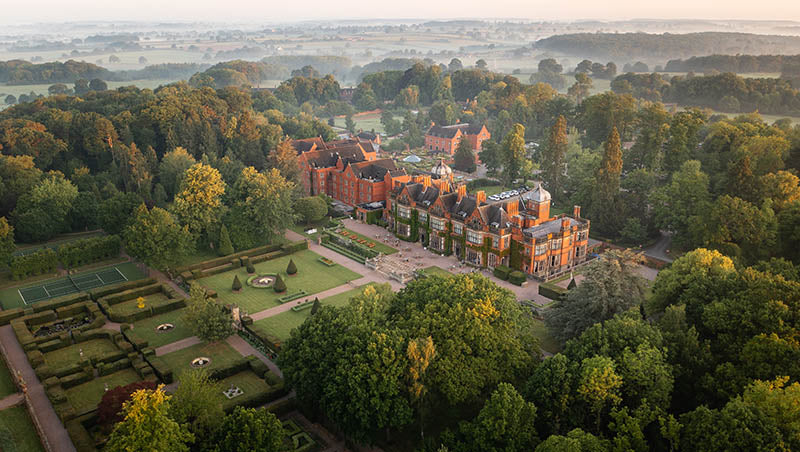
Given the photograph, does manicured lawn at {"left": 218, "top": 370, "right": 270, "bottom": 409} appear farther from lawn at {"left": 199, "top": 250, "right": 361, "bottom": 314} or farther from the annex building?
the annex building

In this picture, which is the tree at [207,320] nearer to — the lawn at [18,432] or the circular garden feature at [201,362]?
the circular garden feature at [201,362]

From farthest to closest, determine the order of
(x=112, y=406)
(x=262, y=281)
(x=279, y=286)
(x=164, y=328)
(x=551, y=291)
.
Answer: (x=262, y=281), (x=279, y=286), (x=551, y=291), (x=164, y=328), (x=112, y=406)

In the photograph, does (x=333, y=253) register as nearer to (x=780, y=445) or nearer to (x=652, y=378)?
(x=652, y=378)

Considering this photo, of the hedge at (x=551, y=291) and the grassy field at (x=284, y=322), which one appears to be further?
the hedge at (x=551, y=291)

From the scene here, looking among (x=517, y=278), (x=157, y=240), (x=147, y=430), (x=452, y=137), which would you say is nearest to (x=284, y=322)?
(x=157, y=240)

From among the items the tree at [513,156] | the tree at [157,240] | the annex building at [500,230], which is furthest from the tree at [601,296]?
the tree at [513,156]

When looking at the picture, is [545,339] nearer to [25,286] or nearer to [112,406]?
[112,406]

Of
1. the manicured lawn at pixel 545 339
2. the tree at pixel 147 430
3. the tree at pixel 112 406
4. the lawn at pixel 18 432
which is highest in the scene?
the tree at pixel 147 430
